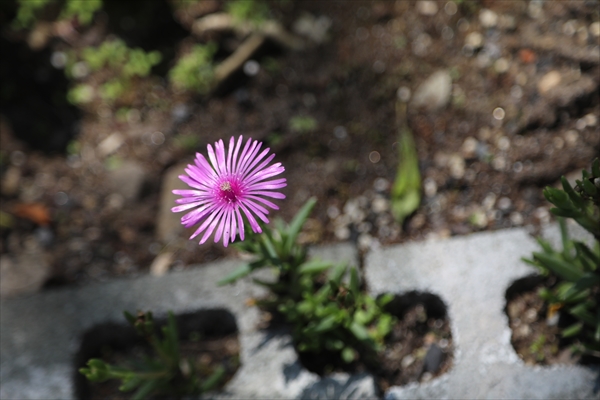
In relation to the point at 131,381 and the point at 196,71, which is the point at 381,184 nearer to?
the point at 196,71

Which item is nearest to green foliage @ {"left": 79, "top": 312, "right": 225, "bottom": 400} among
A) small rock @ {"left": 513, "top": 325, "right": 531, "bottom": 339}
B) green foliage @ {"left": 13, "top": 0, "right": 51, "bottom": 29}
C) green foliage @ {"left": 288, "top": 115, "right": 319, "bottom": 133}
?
small rock @ {"left": 513, "top": 325, "right": 531, "bottom": 339}

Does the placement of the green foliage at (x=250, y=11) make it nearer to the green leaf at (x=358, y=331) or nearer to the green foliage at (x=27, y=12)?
the green foliage at (x=27, y=12)

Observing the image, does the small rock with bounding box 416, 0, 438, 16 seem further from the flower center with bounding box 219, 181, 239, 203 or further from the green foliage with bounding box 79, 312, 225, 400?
the green foliage with bounding box 79, 312, 225, 400

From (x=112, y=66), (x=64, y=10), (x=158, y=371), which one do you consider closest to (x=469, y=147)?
(x=158, y=371)

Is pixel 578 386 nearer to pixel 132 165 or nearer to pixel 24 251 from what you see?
pixel 132 165

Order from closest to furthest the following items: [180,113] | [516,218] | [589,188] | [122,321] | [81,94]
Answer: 1. [589,188]
2. [122,321]
3. [516,218]
4. [180,113]
5. [81,94]
